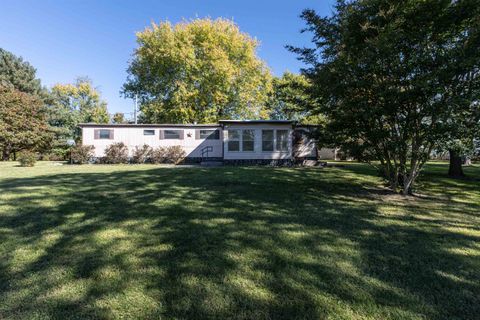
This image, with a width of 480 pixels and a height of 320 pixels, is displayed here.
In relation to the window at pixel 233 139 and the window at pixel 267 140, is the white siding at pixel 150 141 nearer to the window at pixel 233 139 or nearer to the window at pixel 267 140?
the window at pixel 233 139

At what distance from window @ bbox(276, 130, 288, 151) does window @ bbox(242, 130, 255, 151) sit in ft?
4.99

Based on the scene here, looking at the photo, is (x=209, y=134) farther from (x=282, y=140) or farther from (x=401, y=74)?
(x=401, y=74)

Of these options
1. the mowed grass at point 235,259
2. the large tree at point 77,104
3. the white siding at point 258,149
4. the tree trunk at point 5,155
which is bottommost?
the mowed grass at point 235,259

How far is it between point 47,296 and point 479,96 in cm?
686

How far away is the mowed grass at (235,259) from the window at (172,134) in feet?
41.2

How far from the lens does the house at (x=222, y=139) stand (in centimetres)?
1636

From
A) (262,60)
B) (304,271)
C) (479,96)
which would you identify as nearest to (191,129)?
(262,60)

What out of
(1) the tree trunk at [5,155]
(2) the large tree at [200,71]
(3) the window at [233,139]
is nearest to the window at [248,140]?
(3) the window at [233,139]

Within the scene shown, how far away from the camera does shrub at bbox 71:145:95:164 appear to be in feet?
53.7

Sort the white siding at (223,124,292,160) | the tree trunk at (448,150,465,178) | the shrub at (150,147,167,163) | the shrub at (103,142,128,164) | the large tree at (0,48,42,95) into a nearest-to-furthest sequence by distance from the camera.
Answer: the tree trunk at (448,150,465,178), the white siding at (223,124,292,160), the shrub at (103,142,128,164), the shrub at (150,147,167,163), the large tree at (0,48,42,95)

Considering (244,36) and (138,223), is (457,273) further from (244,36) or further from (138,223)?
(244,36)

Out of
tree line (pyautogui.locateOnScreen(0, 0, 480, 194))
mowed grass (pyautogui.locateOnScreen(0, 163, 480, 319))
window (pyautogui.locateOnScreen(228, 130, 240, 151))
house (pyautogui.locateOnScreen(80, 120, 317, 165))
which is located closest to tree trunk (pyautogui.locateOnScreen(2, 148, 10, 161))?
house (pyautogui.locateOnScreen(80, 120, 317, 165))

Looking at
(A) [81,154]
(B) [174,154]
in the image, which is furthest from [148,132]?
(A) [81,154]

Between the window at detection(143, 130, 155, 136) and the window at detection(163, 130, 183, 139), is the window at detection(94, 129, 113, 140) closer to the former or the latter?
the window at detection(143, 130, 155, 136)
